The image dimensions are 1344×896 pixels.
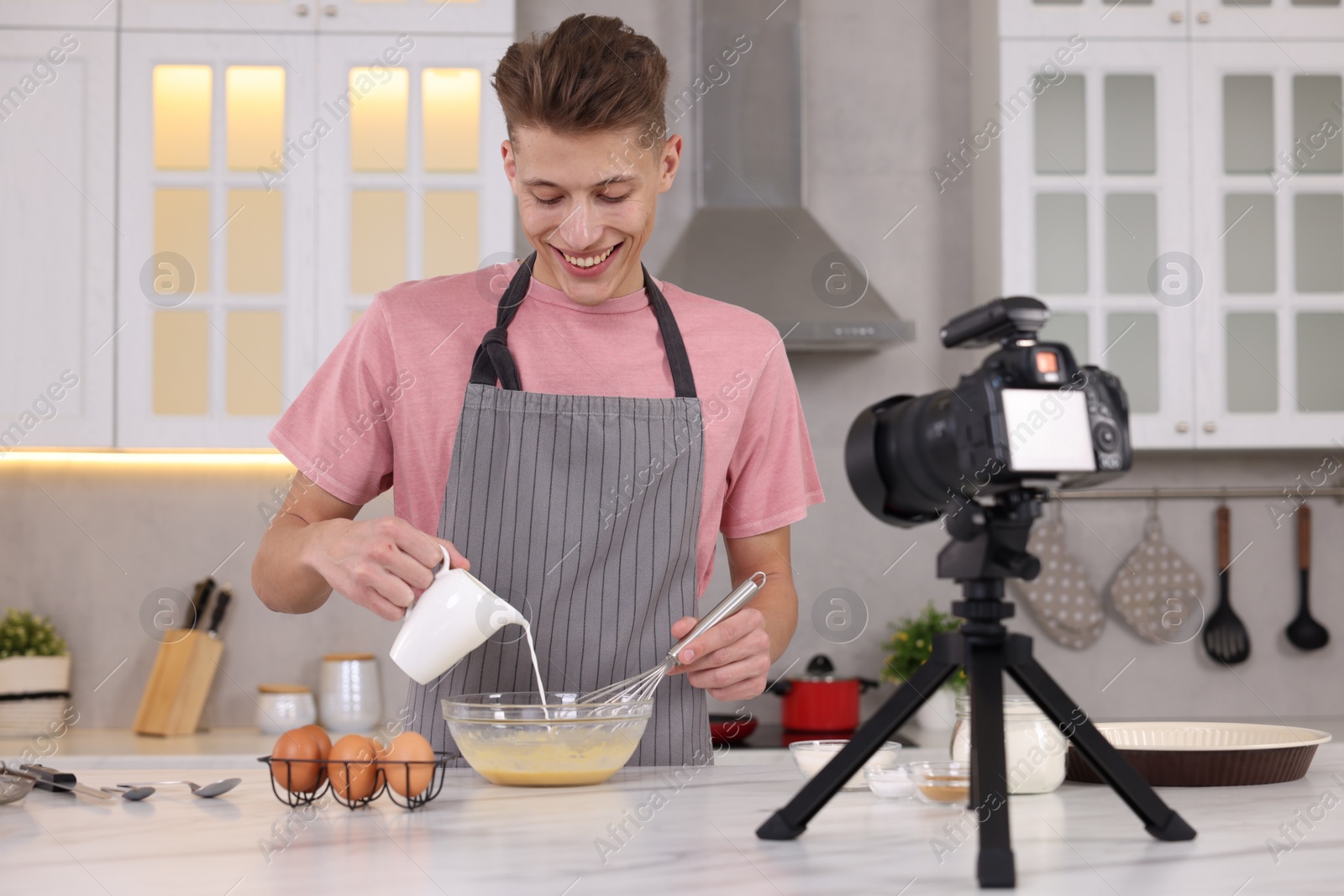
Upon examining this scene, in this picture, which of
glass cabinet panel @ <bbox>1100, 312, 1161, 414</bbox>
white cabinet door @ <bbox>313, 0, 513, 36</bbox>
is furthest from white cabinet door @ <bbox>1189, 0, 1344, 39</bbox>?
white cabinet door @ <bbox>313, 0, 513, 36</bbox>

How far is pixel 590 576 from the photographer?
4.68ft

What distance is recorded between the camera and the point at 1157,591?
3.00 m

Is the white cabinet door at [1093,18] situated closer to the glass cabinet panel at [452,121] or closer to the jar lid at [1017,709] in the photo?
the glass cabinet panel at [452,121]

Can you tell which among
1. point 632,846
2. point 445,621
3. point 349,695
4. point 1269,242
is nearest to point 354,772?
point 445,621

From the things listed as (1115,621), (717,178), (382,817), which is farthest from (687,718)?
(1115,621)

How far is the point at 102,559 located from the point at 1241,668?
281 cm

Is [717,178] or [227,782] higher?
[717,178]

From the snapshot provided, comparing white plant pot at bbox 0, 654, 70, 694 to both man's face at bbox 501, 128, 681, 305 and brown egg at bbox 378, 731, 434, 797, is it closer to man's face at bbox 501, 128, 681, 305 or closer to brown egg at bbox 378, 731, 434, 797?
man's face at bbox 501, 128, 681, 305

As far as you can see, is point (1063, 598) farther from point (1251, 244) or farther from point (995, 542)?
point (995, 542)

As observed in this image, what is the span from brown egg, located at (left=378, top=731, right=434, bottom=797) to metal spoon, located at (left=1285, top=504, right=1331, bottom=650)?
8.77ft

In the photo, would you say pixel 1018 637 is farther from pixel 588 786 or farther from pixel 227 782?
pixel 227 782

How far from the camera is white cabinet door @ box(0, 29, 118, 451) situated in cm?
257

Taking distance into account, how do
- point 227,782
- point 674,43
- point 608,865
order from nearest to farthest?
point 608,865, point 227,782, point 674,43

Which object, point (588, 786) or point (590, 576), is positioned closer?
point (588, 786)
